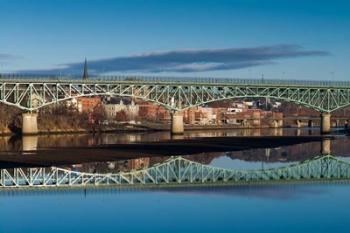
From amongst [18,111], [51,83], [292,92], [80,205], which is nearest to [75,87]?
[51,83]

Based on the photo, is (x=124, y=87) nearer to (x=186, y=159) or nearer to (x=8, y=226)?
(x=186, y=159)

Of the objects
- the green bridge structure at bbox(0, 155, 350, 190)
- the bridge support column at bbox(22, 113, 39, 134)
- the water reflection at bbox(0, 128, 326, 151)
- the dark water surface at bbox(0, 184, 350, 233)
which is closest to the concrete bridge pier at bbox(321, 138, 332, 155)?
the green bridge structure at bbox(0, 155, 350, 190)

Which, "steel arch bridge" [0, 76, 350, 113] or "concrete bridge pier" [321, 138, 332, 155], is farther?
"steel arch bridge" [0, 76, 350, 113]

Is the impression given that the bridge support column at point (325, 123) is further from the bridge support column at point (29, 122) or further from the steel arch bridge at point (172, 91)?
the bridge support column at point (29, 122)

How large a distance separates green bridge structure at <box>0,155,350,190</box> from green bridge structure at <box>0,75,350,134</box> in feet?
226

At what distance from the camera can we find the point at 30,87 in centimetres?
11544

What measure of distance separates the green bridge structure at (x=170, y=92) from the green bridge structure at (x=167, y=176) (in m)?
68.8

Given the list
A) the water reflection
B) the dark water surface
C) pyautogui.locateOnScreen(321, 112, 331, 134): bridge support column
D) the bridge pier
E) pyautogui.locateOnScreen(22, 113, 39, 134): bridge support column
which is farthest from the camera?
pyautogui.locateOnScreen(321, 112, 331, 134): bridge support column

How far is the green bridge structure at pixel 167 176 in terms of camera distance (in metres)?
39.1

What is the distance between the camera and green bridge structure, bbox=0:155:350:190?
128 feet

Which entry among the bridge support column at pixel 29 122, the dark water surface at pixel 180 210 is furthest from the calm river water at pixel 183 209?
the bridge support column at pixel 29 122

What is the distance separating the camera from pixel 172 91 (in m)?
129

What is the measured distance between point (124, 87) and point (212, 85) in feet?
60.7

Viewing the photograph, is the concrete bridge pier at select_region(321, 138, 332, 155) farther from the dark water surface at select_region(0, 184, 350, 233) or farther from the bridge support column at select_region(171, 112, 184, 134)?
the bridge support column at select_region(171, 112, 184, 134)
